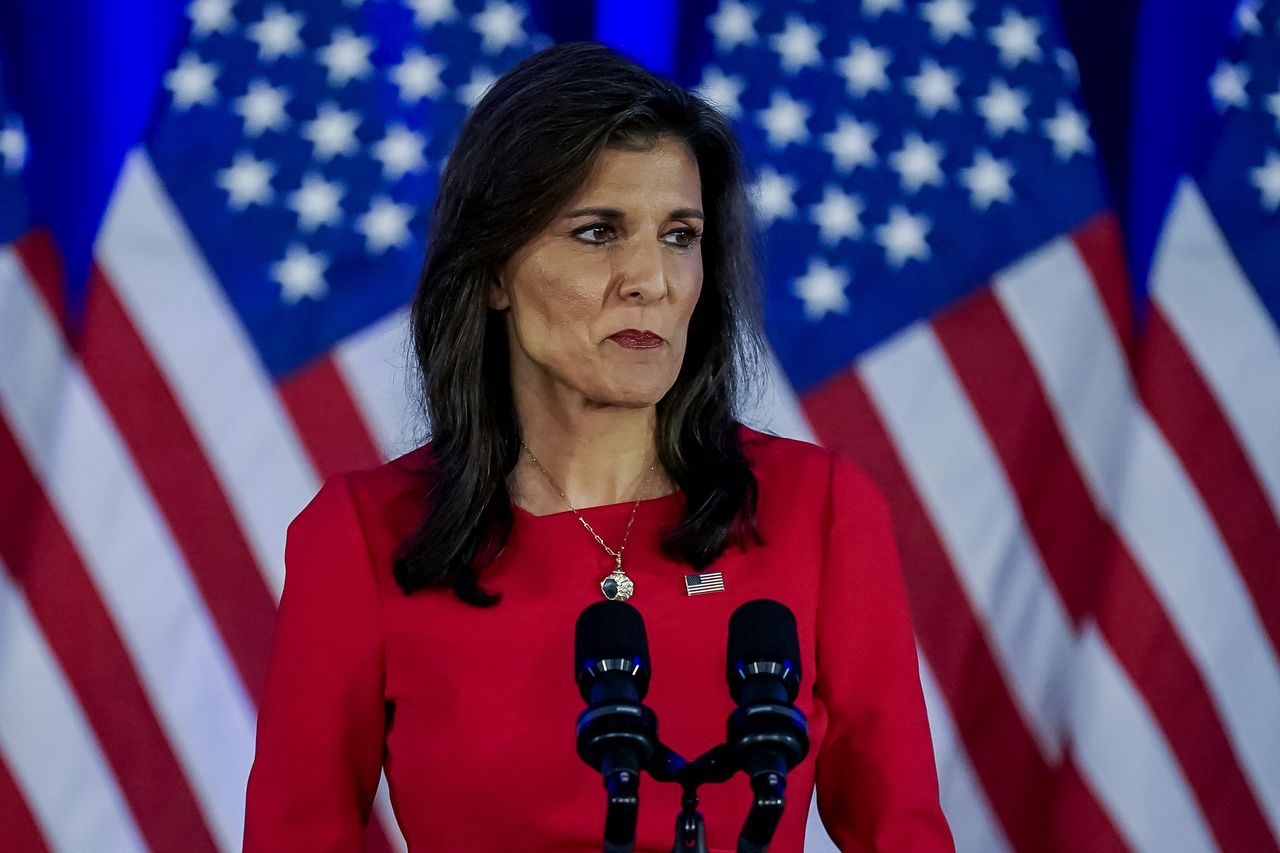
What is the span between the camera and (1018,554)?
271 cm

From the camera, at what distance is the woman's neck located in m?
1.88

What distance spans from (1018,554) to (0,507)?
170 cm

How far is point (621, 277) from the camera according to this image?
1722 mm

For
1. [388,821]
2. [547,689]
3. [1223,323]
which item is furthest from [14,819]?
[1223,323]

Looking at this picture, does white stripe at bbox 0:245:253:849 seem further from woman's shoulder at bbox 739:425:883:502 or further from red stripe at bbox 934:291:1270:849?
red stripe at bbox 934:291:1270:849

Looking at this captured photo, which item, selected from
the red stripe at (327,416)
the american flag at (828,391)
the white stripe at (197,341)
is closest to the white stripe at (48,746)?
the american flag at (828,391)

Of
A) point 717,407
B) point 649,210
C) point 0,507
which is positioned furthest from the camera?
point 0,507

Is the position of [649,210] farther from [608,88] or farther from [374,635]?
[374,635]

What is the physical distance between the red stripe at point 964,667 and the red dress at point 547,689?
876mm

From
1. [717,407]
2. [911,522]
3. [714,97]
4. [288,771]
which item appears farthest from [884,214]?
[288,771]

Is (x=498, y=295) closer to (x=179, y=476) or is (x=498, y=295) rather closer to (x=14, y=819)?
(x=179, y=476)

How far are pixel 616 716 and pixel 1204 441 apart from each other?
1887 mm

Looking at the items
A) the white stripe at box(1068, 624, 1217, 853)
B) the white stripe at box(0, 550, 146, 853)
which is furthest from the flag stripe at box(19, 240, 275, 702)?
the white stripe at box(1068, 624, 1217, 853)

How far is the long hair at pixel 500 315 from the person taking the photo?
1.76 m
